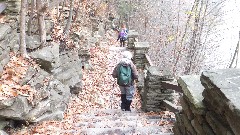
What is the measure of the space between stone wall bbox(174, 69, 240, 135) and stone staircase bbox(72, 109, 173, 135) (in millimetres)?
1913

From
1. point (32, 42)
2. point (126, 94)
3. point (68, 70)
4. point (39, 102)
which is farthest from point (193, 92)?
point (32, 42)

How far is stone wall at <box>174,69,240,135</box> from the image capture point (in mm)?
3238

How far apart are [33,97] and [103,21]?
2235 cm

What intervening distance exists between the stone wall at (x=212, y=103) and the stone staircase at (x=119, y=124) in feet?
6.28

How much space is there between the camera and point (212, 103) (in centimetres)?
375

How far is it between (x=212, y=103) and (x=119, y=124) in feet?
12.5

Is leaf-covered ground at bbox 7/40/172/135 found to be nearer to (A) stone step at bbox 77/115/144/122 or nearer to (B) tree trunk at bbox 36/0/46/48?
(A) stone step at bbox 77/115/144/122

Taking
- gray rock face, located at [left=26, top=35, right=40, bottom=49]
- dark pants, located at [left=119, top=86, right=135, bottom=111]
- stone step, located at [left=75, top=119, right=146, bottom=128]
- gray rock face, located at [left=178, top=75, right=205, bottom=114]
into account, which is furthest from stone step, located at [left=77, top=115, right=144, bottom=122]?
gray rock face, located at [left=26, top=35, right=40, bottom=49]

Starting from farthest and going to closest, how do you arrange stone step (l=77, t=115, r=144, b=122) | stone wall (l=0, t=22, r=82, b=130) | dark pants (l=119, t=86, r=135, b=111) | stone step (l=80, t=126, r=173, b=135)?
dark pants (l=119, t=86, r=135, b=111), stone step (l=77, t=115, r=144, b=122), stone wall (l=0, t=22, r=82, b=130), stone step (l=80, t=126, r=173, b=135)

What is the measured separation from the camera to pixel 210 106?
3.89 m

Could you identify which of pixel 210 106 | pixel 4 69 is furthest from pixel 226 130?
pixel 4 69

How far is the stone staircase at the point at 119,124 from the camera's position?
6.68 meters

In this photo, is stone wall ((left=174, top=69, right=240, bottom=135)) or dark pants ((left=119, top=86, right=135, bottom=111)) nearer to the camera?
stone wall ((left=174, top=69, right=240, bottom=135))

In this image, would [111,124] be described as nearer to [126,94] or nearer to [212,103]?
[126,94]
